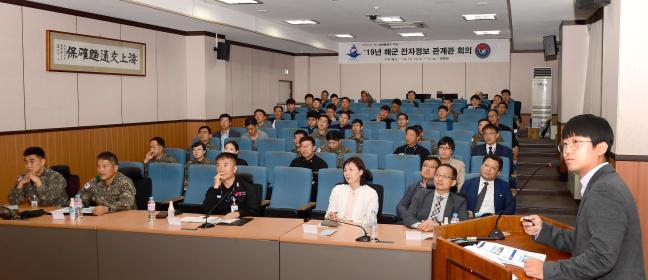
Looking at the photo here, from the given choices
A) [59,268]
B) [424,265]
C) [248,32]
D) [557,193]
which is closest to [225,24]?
[248,32]

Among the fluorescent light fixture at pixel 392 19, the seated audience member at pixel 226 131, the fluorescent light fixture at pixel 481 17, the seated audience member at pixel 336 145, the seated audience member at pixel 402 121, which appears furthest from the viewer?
the fluorescent light fixture at pixel 392 19

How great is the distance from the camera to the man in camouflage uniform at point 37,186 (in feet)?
18.8

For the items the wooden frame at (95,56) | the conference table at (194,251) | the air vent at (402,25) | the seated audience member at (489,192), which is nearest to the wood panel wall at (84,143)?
the wooden frame at (95,56)

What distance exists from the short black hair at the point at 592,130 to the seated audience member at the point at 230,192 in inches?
132

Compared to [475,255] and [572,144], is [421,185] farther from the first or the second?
[572,144]

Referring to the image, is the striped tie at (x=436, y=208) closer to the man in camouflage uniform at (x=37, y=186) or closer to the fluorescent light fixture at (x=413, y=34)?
the man in camouflage uniform at (x=37, y=186)

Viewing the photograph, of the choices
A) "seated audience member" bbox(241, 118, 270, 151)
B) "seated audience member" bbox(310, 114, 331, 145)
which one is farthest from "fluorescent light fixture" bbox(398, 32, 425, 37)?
"seated audience member" bbox(241, 118, 270, 151)

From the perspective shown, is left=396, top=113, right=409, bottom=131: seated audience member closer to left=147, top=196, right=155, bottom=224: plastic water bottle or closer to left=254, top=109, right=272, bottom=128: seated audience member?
left=254, top=109, right=272, bottom=128: seated audience member

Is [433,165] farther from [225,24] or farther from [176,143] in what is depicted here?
[176,143]

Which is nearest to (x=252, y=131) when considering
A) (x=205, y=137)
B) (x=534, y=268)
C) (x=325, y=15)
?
(x=205, y=137)

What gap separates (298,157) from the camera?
7.42 metres

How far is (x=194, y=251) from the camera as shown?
4082 millimetres

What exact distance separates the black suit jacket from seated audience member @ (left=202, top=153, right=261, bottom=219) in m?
3.32

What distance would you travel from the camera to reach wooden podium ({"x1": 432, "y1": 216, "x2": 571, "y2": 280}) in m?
2.54
